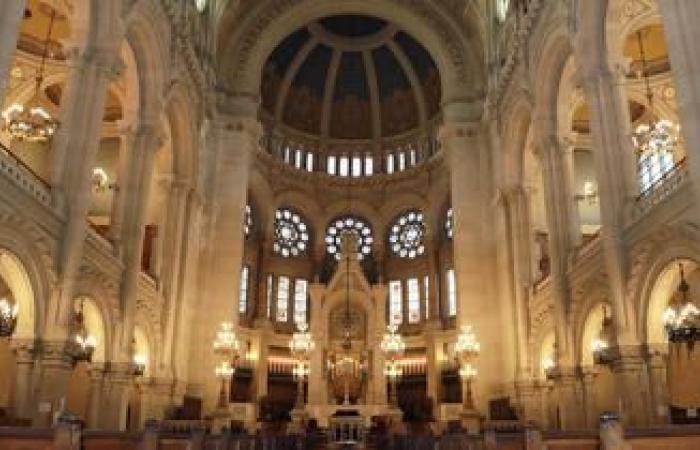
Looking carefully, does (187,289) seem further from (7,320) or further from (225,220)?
(7,320)

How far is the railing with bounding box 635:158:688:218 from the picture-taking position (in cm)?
1408

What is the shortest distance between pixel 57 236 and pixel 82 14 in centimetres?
618

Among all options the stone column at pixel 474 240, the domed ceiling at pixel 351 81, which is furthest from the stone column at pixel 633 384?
the domed ceiling at pixel 351 81

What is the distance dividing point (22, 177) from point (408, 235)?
102 feet

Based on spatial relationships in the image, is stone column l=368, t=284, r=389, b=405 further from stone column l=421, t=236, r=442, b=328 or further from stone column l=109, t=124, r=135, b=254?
stone column l=109, t=124, r=135, b=254

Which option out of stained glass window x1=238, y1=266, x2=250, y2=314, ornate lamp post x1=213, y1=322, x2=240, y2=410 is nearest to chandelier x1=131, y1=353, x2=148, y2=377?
ornate lamp post x1=213, y1=322, x2=240, y2=410

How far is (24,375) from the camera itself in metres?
14.4

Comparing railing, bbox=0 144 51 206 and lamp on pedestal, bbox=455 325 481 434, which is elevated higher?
railing, bbox=0 144 51 206

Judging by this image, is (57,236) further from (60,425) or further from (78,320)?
(60,425)

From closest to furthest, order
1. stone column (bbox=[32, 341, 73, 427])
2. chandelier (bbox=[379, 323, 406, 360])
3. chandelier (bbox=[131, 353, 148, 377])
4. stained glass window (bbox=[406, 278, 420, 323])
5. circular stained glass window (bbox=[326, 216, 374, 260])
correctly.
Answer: stone column (bbox=[32, 341, 73, 427]), chandelier (bbox=[131, 353, 148, 377]), chandelier (bbox=[379, 323, 406, 360]), stained glass window (bbox=[406, 278, 420, 323]), circular stained glass window (bbox=[326, 216, 374, 260])

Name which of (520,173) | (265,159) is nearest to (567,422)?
(520,173)

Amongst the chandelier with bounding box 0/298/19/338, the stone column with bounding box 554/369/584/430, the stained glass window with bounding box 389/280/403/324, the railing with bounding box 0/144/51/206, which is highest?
the stained glass window with bounding box 389/280/403/324

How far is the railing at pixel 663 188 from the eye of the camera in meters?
14.1

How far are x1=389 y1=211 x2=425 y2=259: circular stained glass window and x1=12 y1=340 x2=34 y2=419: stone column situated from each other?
2997cm
